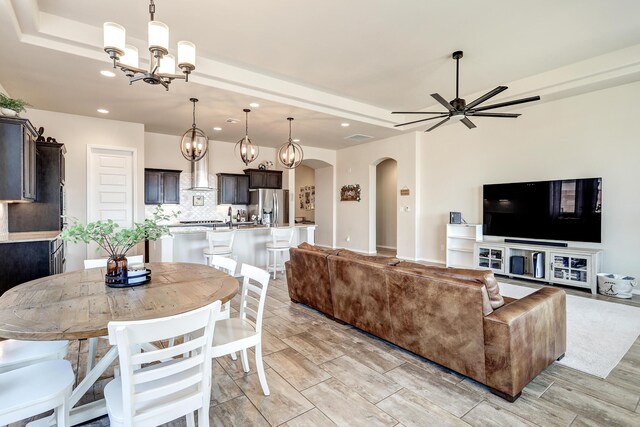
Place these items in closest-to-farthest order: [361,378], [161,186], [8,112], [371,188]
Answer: [361,378]
[8,112]
[161,186]
[371,188]

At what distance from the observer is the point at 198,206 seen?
7.63 metres

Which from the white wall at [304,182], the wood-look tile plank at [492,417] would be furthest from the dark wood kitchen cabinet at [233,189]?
the wood-look tile plank at [492,417]

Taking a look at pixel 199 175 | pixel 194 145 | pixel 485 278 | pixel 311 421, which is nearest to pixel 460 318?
pixel 485 278

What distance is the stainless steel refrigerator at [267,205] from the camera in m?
7.89

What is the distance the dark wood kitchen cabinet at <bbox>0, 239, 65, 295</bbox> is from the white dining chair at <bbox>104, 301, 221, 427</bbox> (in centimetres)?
277

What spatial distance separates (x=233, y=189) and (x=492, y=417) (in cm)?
707

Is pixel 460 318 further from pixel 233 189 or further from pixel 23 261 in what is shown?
pixel 233 189

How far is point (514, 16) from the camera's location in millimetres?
3266

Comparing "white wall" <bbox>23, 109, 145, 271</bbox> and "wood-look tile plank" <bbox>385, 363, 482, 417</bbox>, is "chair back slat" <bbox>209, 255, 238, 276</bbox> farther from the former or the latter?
"white wall" <bbox>23, 109, 145, 271</bbox>

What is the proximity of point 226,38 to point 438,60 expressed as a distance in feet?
9.03

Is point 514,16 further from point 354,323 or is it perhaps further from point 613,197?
point 354,323

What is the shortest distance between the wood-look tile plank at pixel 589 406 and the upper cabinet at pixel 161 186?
23.5ft

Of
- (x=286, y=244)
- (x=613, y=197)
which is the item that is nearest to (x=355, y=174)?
(x=286, y=244)

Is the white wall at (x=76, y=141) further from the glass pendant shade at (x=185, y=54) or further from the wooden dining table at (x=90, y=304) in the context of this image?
the glass pendant shade at (x=185, y=54)
